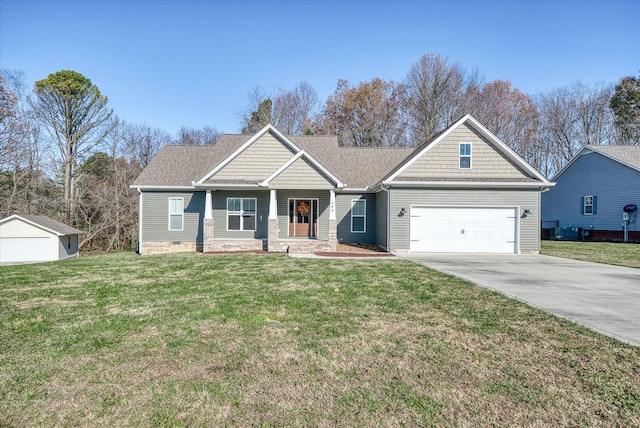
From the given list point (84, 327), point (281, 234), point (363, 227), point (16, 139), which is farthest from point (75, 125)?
point (84, 327)

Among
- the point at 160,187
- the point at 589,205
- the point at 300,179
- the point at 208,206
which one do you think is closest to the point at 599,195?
the point at 589,205

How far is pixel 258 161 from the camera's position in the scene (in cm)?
1695

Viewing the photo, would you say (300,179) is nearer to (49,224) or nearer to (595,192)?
(49,224)

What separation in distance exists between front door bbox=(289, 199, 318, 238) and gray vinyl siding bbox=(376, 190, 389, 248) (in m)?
3.08

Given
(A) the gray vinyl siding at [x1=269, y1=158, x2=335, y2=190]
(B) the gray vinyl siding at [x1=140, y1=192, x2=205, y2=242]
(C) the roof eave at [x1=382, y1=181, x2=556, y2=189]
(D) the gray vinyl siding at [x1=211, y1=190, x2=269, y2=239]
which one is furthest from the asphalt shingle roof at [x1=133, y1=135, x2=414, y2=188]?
(C) the roof eave at [x1=382, y1=181, x2=556, y2=189]

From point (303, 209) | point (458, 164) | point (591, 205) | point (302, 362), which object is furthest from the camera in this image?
point (591, 205)

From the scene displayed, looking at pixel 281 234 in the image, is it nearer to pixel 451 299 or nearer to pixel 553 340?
pixel 451 299

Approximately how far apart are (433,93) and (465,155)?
1798cm

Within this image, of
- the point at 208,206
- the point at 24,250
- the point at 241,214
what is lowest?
the point at 24,250

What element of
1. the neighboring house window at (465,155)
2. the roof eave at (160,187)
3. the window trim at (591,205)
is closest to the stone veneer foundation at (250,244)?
the roof eave at (160,187)

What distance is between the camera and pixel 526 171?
609 inches

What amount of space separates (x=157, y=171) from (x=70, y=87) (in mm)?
13487

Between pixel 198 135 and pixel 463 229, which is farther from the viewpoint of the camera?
pixel 198 135

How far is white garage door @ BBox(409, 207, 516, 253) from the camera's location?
15.4m
